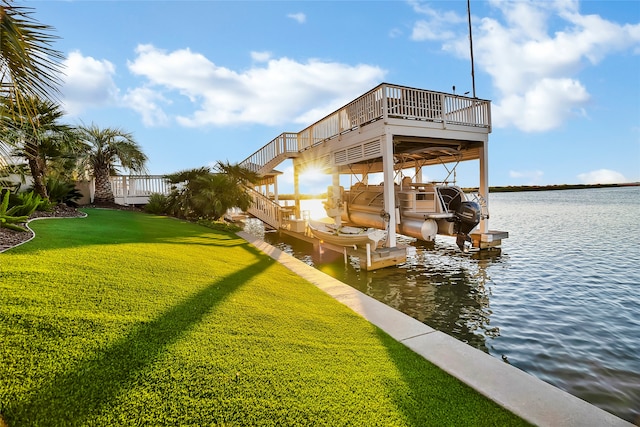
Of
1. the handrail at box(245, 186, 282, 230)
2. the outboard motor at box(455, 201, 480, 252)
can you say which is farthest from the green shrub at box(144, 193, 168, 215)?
the outboard motor at box(455, 201, 480, 252)

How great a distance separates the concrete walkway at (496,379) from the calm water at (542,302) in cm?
98

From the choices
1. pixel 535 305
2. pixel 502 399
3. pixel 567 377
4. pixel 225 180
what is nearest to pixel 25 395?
pixel 502 399

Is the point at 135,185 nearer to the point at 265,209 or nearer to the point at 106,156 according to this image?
the point at 106,156

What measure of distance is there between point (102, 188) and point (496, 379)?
21.3 meters

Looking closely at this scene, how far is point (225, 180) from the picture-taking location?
16172 millimetres

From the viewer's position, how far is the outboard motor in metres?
11.6

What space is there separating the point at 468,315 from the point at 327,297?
286 cm

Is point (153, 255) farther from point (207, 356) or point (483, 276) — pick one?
point (483, 276)

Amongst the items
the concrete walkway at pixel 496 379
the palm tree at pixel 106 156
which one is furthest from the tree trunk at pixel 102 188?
the concrete walkway at pixel 496 379

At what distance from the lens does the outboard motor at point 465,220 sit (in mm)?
11648

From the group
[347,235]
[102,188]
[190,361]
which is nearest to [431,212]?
[347,235]

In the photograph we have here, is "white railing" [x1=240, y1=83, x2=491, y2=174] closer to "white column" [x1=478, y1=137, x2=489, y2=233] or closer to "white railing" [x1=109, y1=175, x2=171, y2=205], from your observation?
"white column" [x1=478, y1=137, x2=489, y2=233]

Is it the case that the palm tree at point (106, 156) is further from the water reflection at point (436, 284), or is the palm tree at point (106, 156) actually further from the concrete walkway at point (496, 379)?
the concrete walkway at point (496, 379)

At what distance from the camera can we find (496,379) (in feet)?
11.2
